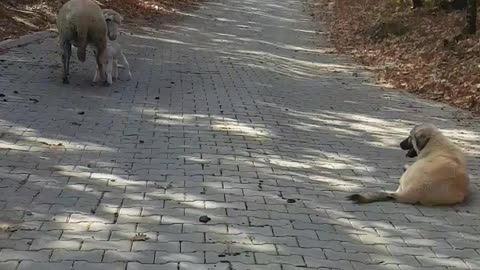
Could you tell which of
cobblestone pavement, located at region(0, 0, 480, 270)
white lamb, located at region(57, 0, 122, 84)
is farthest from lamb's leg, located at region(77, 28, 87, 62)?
cobblestone pavement, located at region(0, 0, 480, 270)

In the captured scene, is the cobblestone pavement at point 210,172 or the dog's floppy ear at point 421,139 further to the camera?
the dog's floppy ear at point 421,139

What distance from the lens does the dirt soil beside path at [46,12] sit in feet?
52.0

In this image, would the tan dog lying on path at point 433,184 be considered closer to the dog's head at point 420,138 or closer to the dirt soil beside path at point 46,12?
the dog's head at point 420,138

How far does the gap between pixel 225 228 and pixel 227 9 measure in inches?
949

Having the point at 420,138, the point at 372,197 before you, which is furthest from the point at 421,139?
the point at 372,197

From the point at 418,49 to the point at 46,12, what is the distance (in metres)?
10.4

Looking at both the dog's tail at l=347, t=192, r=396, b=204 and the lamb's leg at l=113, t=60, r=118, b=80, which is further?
the lamb's leg at l=113, t=60, r=118, b=80

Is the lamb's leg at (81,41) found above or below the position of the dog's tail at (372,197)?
below

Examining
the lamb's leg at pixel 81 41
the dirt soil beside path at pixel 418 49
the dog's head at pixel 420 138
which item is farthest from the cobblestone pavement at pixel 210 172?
the dirt soil beside path at pixel 418 49

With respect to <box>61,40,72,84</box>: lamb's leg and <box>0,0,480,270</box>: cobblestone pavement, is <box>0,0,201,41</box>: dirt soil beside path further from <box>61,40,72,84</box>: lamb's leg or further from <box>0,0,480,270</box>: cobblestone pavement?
<box>61,40,72,84</box>: lamb's leg

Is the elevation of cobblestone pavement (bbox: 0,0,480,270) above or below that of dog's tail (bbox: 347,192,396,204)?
below

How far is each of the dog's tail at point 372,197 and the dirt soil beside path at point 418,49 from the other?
539cm

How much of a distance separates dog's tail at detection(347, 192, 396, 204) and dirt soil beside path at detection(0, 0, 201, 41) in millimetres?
10439

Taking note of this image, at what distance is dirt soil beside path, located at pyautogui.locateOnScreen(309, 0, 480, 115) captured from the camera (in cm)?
1255
